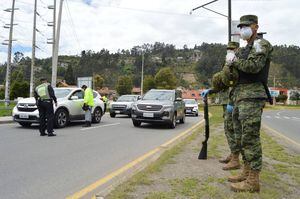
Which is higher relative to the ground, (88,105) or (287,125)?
(88,105)

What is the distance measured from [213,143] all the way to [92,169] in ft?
12.7

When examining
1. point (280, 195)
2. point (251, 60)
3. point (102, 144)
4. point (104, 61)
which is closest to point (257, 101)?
point (251, 60)

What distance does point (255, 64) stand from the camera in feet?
15.0

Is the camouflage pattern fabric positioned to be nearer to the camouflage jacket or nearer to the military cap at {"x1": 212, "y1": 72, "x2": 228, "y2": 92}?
the camouflage jacket

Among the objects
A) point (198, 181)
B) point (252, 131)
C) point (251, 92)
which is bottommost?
point (198, 181)

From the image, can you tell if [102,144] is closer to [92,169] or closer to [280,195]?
[92,169]

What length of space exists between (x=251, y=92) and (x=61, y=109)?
10.5 m

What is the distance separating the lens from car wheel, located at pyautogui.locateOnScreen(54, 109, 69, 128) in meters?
13.9

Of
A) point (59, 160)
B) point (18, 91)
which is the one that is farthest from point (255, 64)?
point (18, 91)

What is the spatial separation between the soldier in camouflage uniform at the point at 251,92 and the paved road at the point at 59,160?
7.75 ft

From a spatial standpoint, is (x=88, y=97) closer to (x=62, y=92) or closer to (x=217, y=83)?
(x=62, y=92)

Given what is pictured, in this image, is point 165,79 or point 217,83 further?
point 165,79

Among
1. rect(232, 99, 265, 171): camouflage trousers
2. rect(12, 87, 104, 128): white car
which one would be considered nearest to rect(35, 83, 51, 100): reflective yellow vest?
rect(12, 87, 104, 128): white car

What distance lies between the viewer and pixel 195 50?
169375mm
